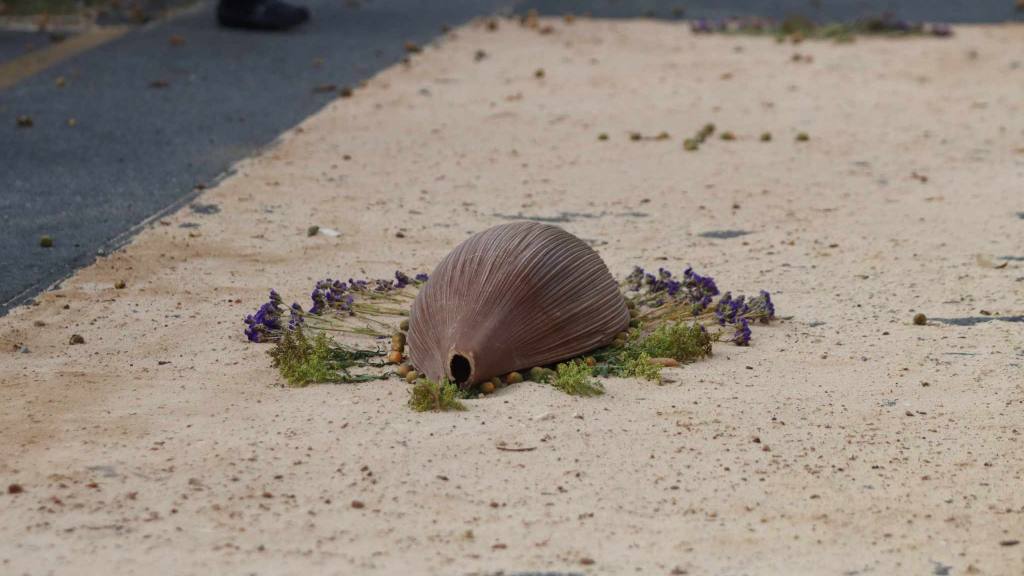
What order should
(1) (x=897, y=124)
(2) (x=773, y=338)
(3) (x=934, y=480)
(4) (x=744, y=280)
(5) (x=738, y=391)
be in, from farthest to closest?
(1) (x=897, y=124), (4) (x=744, y=280), (2) (x=773, y=338), (5) (x=738, y=391), (3) (x=934, y=480)

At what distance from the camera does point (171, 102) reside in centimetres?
888

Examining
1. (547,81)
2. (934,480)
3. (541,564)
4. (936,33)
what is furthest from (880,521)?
(936,33)

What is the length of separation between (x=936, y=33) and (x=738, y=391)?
8.28 meters

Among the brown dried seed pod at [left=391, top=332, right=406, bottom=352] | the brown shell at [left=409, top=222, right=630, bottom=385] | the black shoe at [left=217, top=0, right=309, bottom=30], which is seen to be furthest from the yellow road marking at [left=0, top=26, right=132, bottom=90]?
the brown shell at [left=409, top=222, right=630, bottom=385]

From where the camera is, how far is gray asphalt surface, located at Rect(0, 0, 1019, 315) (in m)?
6.31

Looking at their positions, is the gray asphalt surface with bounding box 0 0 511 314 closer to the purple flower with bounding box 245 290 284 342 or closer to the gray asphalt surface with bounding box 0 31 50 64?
the gray asphalt surface with bounding box 0 31 50 64

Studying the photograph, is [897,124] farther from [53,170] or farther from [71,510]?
[71,510]

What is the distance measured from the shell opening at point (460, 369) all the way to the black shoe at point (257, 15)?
7.75 meters

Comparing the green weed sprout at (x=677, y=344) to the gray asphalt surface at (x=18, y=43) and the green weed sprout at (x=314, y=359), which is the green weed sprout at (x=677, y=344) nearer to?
the green weed sprout at (x=314, y=359)

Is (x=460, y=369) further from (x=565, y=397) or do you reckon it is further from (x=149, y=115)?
(x=149, y=115)

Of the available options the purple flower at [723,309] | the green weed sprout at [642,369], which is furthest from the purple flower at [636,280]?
the green weed sprout at [642,369]

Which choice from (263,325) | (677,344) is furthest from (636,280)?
(263,325)

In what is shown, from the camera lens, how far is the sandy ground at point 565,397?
3352 mm

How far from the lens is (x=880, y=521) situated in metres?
3.49
